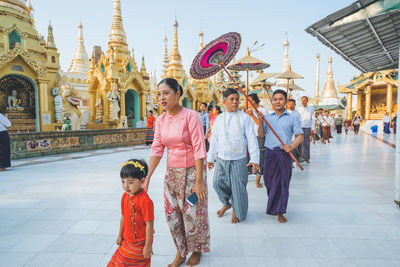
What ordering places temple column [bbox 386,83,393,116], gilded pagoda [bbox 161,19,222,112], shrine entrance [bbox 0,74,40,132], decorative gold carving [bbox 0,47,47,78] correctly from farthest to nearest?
temple column [bbox 386,83,393,116], gilded pagoda [bbox 161,19,222,112], shrine entrance [bbox 0,74,40,132], decorative gold carving [bbox 0,47,47,78]

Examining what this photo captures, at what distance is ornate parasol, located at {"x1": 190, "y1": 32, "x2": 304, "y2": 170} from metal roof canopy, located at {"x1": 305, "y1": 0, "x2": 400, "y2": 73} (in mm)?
1838

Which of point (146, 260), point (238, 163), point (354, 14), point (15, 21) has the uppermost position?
point (15, 21)

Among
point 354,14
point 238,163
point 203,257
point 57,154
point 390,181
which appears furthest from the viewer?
point 57,154

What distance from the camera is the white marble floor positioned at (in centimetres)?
233

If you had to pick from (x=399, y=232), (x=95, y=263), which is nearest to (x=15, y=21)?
(x=95, y=263)

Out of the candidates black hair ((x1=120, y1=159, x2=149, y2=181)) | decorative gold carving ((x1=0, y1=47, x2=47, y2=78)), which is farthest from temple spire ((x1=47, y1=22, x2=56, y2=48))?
black hair ((x1=120, y1=159, x2=149, y2=181))

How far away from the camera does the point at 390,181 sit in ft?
16.3

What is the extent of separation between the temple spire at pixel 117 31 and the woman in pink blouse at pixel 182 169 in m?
16.3

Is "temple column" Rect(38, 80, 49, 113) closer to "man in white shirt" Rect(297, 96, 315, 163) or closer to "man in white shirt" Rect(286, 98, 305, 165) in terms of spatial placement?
"man in white shirt" Rect(286, 98, 305, 165)

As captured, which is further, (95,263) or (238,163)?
(238,163)

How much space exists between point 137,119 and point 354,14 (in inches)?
567

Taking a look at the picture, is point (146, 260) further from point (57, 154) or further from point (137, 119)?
point (137, 119)

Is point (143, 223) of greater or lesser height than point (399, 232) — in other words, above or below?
above

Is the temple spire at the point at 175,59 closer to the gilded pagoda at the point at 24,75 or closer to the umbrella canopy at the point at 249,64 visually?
the gilded pagoda at the point at 24,75
